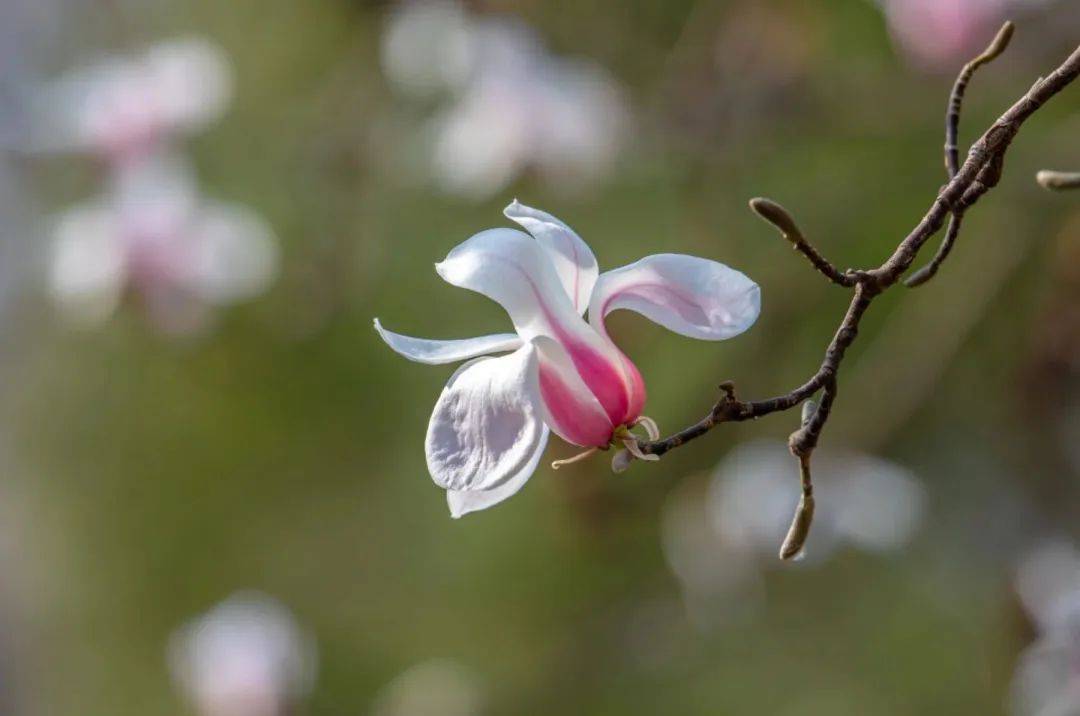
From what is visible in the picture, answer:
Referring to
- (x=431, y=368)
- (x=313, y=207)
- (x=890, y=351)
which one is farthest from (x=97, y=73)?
(x=431, y=368)

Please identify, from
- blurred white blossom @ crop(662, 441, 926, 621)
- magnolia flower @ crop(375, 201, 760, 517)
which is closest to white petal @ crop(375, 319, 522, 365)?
magnolia flower @ crop(375, 201, 760, 517)

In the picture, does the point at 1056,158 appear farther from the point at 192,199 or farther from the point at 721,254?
the point at 192,199

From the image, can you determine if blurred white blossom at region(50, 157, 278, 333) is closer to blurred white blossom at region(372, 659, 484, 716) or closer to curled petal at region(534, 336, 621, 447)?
blurred white blossom at region(372, 659, 484, 716)

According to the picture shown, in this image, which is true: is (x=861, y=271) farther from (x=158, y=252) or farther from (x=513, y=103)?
(x=158, y=252)

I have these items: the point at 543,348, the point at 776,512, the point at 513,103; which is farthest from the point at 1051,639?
the point at 513,103

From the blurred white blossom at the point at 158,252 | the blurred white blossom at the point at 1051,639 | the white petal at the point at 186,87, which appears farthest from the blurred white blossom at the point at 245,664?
the blurred white blossom at the point at 1051,639

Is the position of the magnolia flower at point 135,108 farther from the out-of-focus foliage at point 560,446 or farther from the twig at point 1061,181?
the twig at point 1061,181
